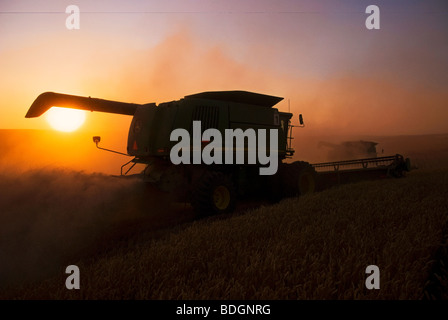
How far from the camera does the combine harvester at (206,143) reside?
679 centimetres

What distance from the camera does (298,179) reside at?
893cm

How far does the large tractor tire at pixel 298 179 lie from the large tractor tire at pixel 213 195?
7.36 feet

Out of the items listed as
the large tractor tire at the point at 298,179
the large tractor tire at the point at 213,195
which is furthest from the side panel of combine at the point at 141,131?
the large tractor tire at the point at 298,179

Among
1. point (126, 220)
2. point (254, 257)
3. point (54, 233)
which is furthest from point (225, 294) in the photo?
point (126, 220)

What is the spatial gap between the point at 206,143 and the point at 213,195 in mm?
1305

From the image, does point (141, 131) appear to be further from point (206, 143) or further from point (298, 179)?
point (298, 179)

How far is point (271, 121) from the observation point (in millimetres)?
9086

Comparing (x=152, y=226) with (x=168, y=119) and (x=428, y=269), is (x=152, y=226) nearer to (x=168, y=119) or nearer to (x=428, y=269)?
(x=168, y=119)

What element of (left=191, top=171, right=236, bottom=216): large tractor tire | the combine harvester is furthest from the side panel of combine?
(left=191, top=171, right=236, bottom=216): large tractor tire

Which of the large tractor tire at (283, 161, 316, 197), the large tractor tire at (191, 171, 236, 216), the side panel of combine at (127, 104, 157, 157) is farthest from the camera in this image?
the large tractor tire at (283, 161, 316, 197)

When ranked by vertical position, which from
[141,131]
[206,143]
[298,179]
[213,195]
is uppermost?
[141,131]

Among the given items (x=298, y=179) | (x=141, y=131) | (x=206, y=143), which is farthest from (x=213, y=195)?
(x=298, y=179)

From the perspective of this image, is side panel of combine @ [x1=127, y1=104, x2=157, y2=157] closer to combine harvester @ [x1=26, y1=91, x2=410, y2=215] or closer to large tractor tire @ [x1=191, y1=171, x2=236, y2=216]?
combine harvester @ [x1=26, y1=91, x2=410, y2=215]

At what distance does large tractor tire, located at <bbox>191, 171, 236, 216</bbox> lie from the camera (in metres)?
6.72
